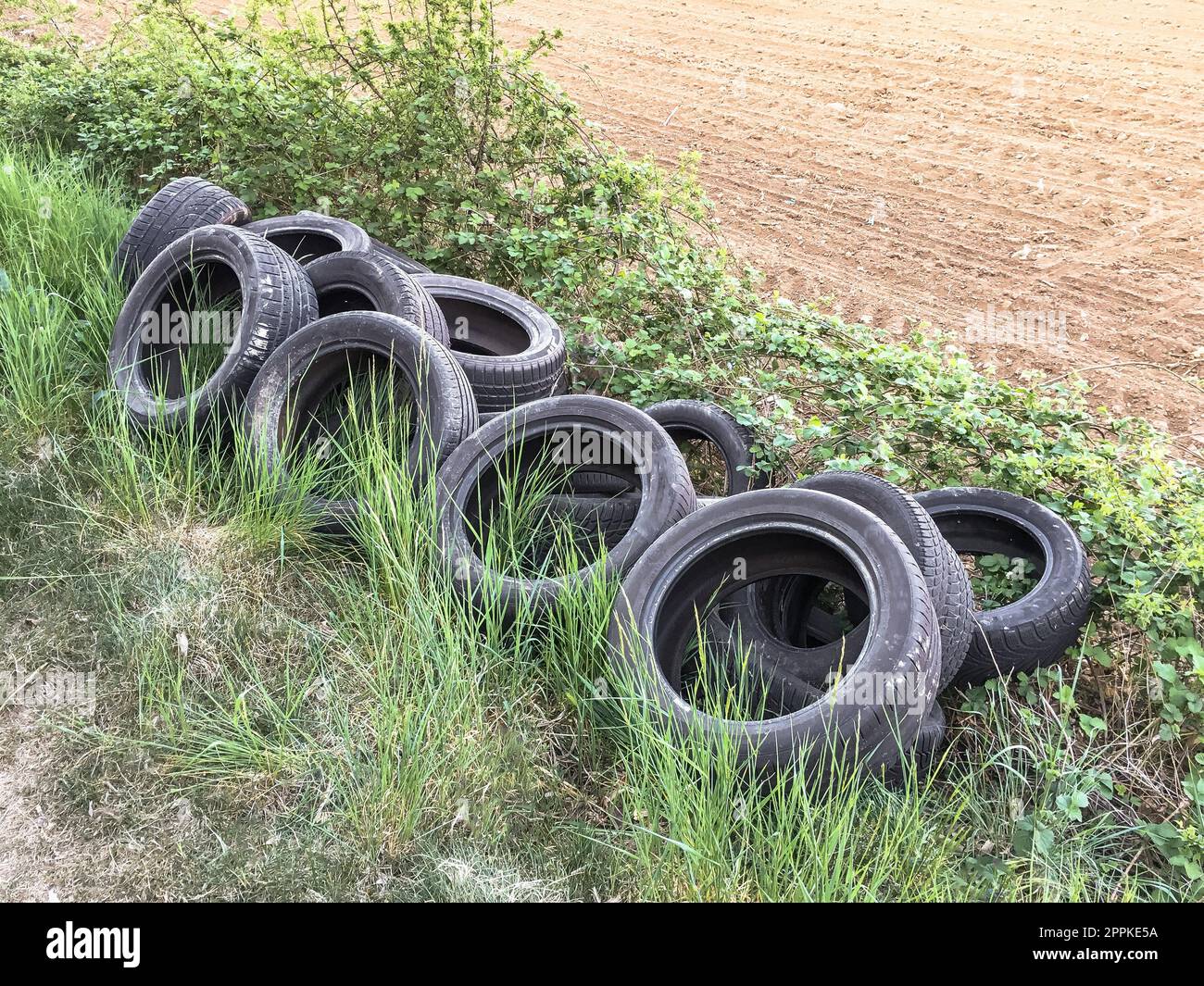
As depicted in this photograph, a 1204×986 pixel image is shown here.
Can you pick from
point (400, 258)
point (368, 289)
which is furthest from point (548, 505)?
point (400, 258)

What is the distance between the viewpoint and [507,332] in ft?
18.4

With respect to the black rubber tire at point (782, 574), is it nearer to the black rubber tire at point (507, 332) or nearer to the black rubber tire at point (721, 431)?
the black rubber tire at point (721, 431)

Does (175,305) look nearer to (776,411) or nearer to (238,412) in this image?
(238,412)

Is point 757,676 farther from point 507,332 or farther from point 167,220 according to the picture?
point 167,220

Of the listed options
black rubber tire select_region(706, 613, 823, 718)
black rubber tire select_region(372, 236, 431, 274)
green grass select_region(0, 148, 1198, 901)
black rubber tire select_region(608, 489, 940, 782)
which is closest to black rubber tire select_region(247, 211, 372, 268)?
black rubber tire select_region(372, 236, 431, 274)

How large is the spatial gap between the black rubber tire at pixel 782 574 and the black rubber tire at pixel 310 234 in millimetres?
3058

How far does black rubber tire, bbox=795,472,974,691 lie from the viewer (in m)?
3.36

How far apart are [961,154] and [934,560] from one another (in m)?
7.00

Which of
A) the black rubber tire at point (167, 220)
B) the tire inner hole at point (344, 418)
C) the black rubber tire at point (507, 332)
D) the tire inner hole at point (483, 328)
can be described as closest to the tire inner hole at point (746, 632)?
the tire inner hole at point (344, 418)

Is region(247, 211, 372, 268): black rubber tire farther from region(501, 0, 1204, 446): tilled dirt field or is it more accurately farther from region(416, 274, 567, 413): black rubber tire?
region(501, 0, 1204, 446): tilled dirt field

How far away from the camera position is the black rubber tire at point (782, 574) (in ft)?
9.91

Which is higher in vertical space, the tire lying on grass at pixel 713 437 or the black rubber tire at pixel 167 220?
the black rubber tire at pixel 167 220

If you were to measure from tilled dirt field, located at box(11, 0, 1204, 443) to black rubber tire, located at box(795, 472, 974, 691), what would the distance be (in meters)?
1.76
